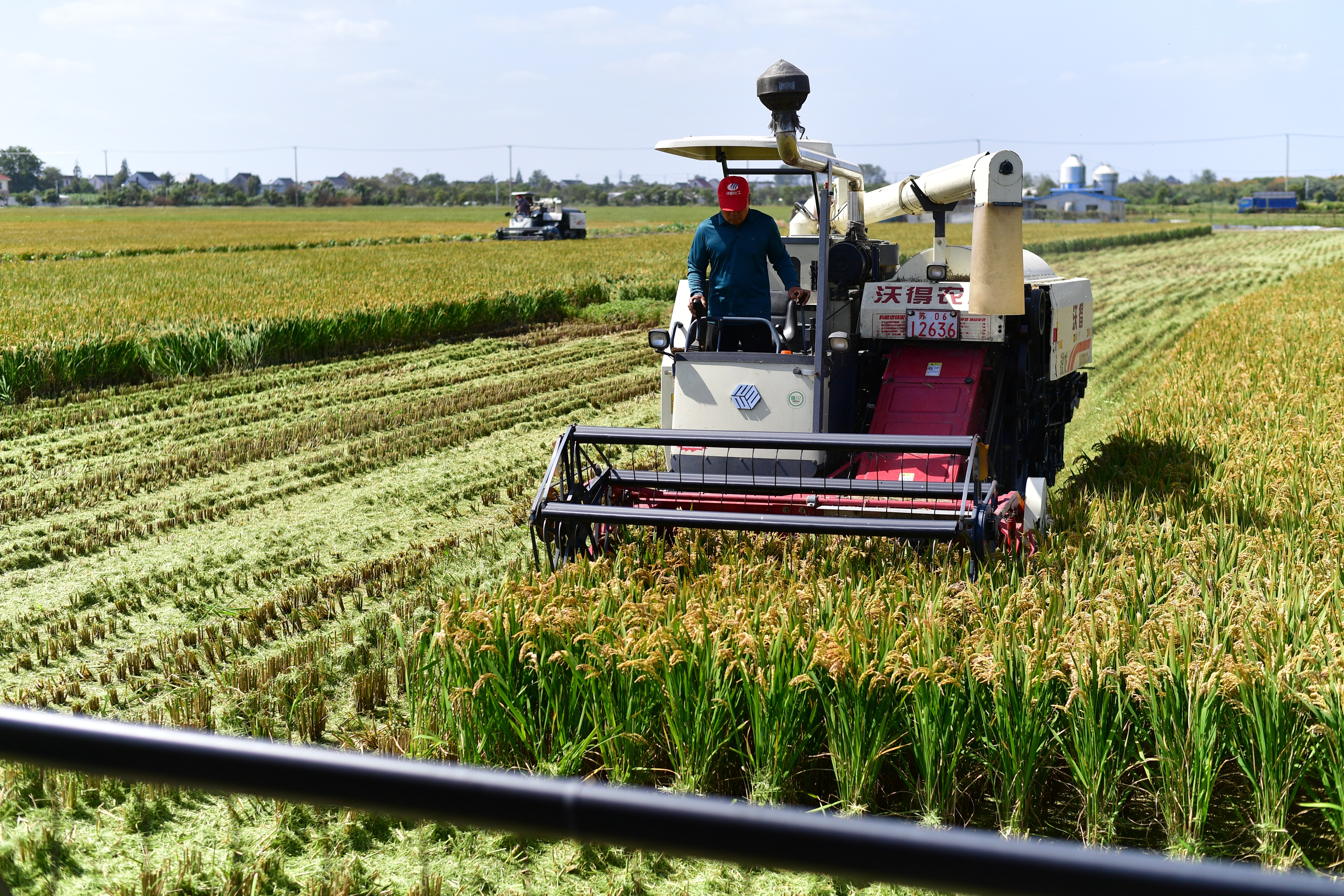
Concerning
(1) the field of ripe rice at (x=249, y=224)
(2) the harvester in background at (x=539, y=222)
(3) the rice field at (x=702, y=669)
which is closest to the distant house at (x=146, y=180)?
(1) the field of ripe rice at (x=249, y=224)

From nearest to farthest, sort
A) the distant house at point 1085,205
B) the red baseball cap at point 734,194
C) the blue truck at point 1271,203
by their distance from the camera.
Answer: the red baseball cap at point 734,194 < the distant house at point 1085,205 < the blue truck at point 1271,203

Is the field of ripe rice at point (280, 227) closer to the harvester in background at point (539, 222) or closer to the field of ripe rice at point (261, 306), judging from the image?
the harvester in background at point (539, 222)

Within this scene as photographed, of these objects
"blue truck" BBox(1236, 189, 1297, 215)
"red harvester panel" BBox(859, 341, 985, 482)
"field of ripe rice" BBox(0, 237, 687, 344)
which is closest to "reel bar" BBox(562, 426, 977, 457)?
"red harvester panel" BBox(859, 341, 985, 482)

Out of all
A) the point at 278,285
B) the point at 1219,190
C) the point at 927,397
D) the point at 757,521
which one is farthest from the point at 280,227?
the point at 1219,190

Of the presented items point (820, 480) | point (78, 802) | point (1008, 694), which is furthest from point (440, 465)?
point (1008, 694)

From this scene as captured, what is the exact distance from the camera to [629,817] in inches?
39.8

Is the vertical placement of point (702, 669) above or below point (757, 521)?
below

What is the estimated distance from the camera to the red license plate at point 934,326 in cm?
739

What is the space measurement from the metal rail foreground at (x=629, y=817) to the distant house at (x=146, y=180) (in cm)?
13768

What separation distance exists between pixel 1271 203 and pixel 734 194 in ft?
332

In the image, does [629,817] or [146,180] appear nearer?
[629,817]

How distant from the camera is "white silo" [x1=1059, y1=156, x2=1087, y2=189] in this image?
11162 cm

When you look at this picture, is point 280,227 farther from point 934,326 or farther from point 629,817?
point 629,817

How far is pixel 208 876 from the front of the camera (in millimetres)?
3578
